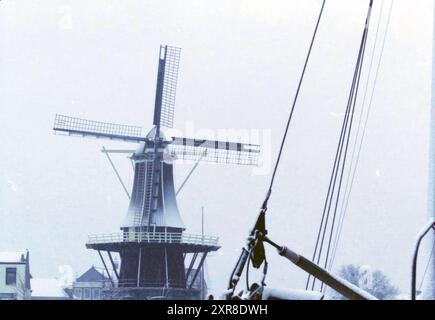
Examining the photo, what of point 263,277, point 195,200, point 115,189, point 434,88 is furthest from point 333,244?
point 263,277

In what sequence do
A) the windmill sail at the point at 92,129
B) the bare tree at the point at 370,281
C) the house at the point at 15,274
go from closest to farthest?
the bare tree at the point at 370,281
the house at the point at 15,274
the windmill sail at the point at 92,129

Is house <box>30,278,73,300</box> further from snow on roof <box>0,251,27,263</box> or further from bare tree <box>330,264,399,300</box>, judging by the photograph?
bare tree <box>330,264,399,300</box>

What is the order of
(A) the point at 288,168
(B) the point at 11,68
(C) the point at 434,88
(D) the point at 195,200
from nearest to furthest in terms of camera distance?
1. (C) the point at 434,88
2. (A) the point at 288,168
3. (B) the point at 11,68
4. (D) the point at 195,200

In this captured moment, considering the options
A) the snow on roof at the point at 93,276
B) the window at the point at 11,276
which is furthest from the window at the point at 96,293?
the window at the point at 11,276

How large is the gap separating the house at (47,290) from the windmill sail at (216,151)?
2.44 metres

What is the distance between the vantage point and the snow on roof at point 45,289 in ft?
34.3

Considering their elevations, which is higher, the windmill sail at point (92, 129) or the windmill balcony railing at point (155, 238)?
the windmill sail at point (92, 129)

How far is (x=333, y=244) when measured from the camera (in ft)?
34.7

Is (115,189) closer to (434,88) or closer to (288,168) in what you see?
(288,168)

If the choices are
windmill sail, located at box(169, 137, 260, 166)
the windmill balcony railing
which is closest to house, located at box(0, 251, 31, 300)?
the windmill balcony railing

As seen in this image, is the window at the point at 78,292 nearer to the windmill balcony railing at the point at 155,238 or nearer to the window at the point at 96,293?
the window at the point at 96,293

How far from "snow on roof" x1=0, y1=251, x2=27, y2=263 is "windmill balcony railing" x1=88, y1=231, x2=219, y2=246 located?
144 centimetres

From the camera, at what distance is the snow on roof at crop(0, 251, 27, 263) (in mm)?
10462
